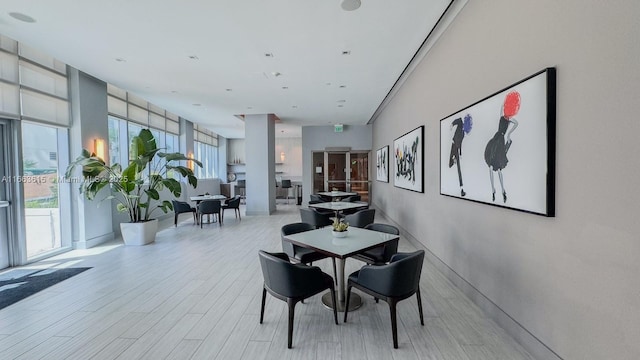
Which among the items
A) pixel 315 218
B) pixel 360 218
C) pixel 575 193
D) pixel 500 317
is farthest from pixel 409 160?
pixel 575 193

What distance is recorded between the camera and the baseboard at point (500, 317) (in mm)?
2240

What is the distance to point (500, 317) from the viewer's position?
108 inches

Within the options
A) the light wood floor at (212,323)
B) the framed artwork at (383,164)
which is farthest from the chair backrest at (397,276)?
the framed artwork at (383,164)

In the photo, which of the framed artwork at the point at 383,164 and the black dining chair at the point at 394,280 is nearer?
the black dining chair at the point at 394,280

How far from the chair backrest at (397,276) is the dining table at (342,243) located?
0.32 metres

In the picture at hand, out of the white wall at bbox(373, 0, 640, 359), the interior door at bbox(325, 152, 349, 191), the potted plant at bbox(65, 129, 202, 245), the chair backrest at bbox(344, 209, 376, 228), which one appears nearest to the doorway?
the interior door at bbox(325, 152, 349, 191)

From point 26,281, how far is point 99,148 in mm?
3047

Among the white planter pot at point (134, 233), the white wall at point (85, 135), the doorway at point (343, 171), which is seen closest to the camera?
the white wall at point (85, 135)

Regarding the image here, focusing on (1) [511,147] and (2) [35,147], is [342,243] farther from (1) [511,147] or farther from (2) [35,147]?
(2) [35,147]

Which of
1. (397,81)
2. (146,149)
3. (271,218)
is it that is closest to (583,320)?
(397,81)

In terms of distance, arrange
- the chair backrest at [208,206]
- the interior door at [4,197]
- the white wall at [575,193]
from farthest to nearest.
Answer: the chair backrest at [208,206]
the interior door at [4,197]
the white wall at [575,193]

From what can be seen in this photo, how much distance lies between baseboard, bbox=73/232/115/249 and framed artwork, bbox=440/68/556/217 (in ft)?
23.3

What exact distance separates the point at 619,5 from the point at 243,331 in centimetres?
377

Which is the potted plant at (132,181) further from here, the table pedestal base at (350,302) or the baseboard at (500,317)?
the baseboard at (500,317)
